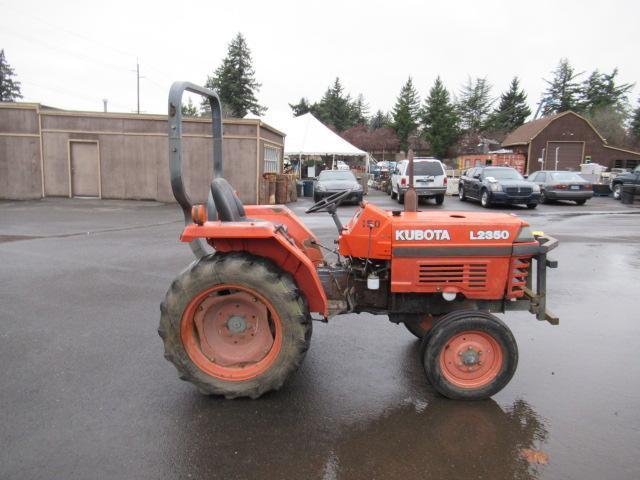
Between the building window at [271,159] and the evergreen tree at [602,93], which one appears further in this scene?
the evergreen tree at [602,93]

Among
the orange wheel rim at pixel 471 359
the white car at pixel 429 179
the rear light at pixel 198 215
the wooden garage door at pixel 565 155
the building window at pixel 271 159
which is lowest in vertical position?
the orange wheel rim at pixel 471 359

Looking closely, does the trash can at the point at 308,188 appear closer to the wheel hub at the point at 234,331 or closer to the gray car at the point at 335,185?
the gray car at the point at 335,185

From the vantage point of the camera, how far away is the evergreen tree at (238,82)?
5653 centimetres

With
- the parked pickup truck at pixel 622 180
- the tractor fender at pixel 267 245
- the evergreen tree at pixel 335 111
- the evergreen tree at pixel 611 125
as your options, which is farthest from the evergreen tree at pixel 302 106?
the tractor fender at pixel 267 245

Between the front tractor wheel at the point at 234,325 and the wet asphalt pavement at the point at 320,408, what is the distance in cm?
21

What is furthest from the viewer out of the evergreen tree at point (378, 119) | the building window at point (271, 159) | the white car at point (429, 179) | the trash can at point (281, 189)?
the evergreen tree at point (378, 119)

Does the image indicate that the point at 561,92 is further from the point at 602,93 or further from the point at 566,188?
the point at 566,188

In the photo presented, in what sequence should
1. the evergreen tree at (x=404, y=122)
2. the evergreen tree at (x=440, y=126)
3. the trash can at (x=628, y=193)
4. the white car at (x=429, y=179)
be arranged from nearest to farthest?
the white car at (x=429, y=179) → the trash can at (x=628, y=193) → the evergreen tree at (x=440, y=126) → the evergreen tree at (x=404, y=122)

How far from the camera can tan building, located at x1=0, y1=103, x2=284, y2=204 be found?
17.9 metres

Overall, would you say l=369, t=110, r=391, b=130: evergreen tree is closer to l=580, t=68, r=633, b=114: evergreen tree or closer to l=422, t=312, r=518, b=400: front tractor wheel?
l=580, t=68, r=633, b=114: evergreen tree

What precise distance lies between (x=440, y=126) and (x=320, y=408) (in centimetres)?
5616

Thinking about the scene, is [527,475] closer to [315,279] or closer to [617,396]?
[617,396]

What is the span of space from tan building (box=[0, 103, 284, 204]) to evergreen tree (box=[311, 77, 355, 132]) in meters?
56.3

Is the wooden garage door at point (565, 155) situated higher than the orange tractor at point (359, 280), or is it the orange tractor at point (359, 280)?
the wooden garage door at point (565, 155)
